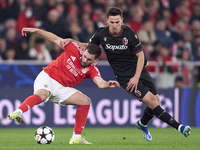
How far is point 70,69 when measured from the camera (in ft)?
26.0

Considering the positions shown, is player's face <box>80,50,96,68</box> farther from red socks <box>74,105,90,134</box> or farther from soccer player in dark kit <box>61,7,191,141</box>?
red socks <box>74,105,90,134</box>

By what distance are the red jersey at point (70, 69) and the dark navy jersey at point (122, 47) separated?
35 centimetres

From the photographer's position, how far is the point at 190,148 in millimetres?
7043

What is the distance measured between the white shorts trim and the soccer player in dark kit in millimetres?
662

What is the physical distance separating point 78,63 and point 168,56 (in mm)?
6035

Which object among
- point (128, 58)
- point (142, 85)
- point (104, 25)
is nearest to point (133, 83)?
point (142, 85)

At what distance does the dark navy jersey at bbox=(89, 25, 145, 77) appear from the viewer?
25.4ft

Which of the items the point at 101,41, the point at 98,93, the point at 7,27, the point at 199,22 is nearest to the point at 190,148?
the point at 101,41

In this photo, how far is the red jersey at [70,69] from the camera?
790 cm

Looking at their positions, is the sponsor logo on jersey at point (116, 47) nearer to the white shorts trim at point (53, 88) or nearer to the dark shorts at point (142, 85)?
the dark shorts at point (142, 85)

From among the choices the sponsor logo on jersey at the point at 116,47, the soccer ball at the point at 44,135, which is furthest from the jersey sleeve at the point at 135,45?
the soccer ball at the point at 44,135

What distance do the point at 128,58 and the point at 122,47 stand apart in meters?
0.26

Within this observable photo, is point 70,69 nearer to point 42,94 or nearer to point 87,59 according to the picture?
point 87,59

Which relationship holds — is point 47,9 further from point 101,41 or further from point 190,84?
point 101,41
